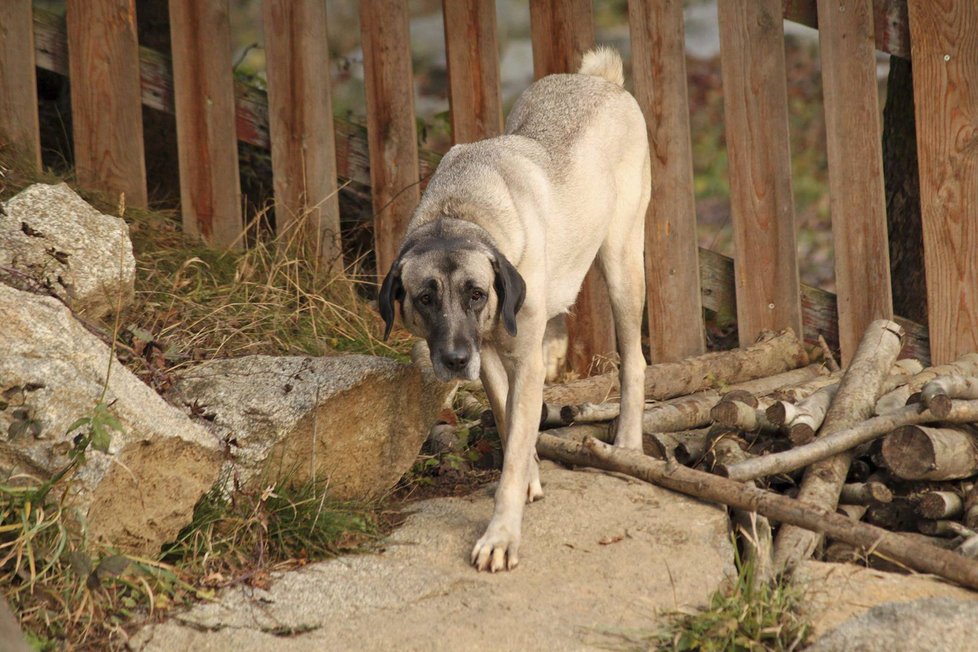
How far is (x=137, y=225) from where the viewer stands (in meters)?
6.58

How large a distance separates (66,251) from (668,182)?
3073 millimetres

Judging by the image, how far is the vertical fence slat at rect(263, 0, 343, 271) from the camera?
670 cm

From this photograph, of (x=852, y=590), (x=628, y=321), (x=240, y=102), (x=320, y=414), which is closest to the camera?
(x=852, y=590)

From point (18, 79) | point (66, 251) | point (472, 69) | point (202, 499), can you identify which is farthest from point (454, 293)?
point (18, 79)

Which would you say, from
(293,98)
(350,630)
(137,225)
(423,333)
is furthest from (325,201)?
(350,630)

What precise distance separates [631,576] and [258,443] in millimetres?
1458

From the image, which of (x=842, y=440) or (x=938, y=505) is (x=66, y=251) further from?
(x=938, y=505)

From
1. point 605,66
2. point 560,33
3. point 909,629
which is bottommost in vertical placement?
point 909,629

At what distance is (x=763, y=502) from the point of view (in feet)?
14.9

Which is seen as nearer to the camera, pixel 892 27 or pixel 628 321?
pixel 628 321

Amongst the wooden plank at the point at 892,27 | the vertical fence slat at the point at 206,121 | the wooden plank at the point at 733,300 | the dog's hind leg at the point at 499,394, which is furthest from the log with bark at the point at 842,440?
the vertical fence slat at the point at 206,121

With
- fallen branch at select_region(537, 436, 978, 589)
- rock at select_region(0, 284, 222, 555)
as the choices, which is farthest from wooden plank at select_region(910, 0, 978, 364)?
rock at select_region(0, 284, 222, 555)

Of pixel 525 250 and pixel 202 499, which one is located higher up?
pixel 525 250

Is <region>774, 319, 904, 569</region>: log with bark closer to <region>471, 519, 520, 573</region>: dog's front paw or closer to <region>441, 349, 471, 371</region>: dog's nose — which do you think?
<region>471, 519, 520, 573</region>: dog's front paw
